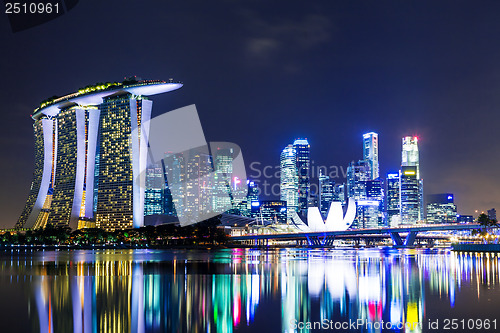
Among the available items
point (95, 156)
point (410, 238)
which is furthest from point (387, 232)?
point (95, 156)

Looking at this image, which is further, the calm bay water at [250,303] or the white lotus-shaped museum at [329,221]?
the white lotus-shaped museum at [329,221]

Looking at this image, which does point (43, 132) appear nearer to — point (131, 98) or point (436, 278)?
point (131, 98)

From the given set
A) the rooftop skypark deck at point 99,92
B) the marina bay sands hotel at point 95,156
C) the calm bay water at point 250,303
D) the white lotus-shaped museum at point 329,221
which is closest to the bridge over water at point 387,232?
the white lotus-shaped museum at point 329,221

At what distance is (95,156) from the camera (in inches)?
5768

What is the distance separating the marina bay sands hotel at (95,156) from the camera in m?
140

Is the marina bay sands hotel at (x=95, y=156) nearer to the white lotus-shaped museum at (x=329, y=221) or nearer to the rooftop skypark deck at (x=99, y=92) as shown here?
the rooftop skypark deck at (x=99, y=92)

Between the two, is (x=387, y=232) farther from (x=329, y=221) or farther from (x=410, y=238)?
(x=329, y=221)

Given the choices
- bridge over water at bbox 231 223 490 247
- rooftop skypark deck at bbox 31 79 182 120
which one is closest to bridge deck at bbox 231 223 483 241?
bridge over water at bbox 231 223 490 247

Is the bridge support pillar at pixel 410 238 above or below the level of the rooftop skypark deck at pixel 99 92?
below

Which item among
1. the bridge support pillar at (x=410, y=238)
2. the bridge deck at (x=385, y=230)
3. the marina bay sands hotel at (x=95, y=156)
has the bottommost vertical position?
the bridge support pillar at (x=410, y=238)

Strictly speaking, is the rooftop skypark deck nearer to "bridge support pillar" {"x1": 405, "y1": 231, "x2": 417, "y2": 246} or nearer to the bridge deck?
the bridge deck

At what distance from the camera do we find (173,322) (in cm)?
2019

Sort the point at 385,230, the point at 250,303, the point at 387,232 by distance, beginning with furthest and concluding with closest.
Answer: the point at 387,232
the point at 385,230
the point at 250,303

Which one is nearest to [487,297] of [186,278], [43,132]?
[186,278]
